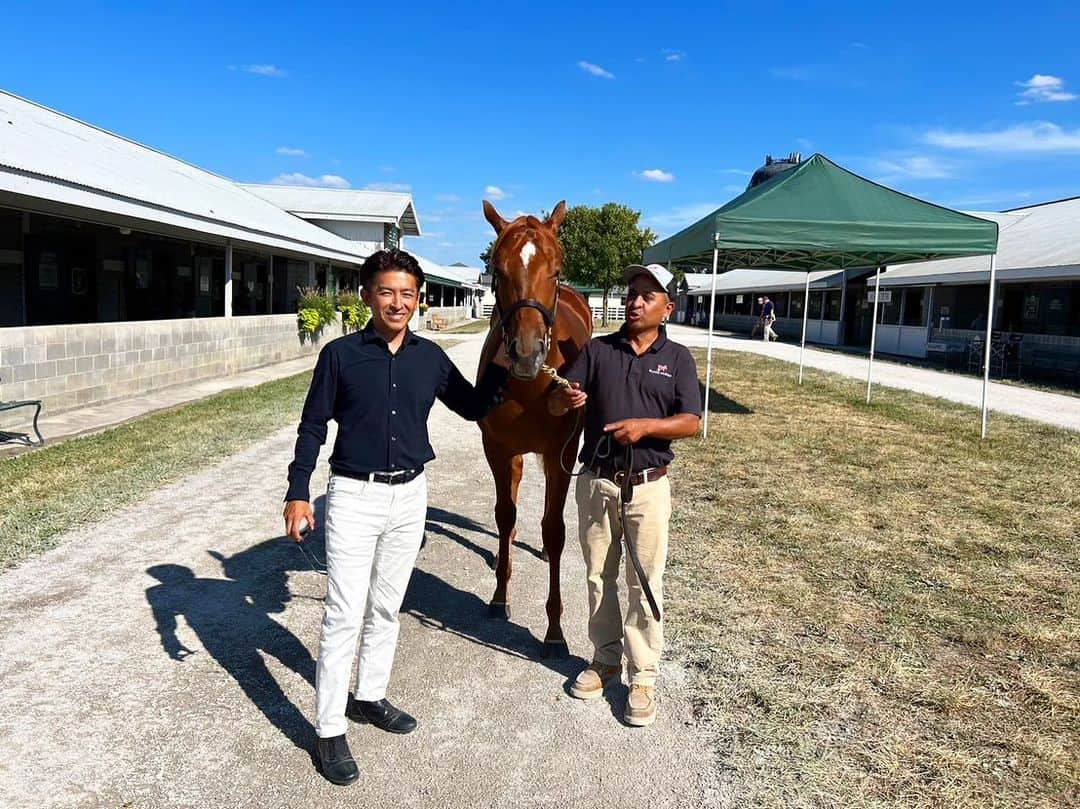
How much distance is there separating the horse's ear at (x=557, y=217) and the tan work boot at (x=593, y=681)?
204 cm

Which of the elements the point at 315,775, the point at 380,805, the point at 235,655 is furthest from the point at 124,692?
the point at 380,805

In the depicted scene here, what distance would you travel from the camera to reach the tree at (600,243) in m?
42.8

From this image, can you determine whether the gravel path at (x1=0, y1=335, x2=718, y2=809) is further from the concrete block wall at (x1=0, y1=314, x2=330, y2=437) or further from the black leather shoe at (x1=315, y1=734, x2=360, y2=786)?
the concrete block wall at (x1=0, y1=314, x2=330, y2=437)

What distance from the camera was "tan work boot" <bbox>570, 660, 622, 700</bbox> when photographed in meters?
3.12

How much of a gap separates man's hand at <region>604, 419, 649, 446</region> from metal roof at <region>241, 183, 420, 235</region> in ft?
96.1

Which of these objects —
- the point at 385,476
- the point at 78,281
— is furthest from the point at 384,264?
the point at 78,281

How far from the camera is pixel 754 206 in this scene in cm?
900

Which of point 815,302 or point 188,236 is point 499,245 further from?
point 815,302

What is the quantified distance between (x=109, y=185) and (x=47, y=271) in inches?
192

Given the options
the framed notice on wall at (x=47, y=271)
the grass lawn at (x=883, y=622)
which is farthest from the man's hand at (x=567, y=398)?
the framed notice on wall at (x=47, y=271)

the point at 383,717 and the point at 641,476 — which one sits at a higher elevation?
the point at 641,476

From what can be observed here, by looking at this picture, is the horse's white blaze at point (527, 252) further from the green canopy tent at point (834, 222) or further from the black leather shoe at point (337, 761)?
the green canopy tent at point (834, 222)

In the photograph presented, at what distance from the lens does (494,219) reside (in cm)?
338

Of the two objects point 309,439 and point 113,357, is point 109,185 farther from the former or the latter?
point 309,439
